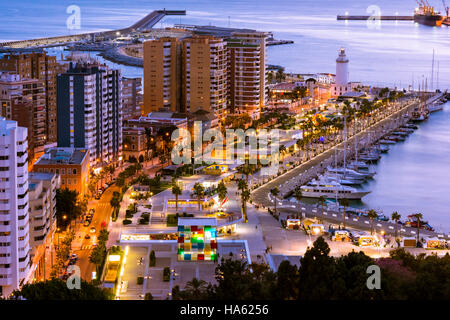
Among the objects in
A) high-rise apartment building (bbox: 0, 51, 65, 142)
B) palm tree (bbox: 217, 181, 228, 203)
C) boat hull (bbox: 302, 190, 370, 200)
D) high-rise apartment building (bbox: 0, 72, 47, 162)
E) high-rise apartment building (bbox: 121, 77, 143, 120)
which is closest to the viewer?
palm tree (bbox: 217, 181, 228, 203)

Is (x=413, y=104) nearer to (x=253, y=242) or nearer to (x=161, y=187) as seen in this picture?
(x=161, y=187)

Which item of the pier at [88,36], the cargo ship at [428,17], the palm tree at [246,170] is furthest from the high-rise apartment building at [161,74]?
the cargo ship at [428,17]

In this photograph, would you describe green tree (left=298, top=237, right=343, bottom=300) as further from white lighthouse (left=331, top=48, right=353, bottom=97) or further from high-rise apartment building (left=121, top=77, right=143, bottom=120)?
white lighthouse (left=331, top=48, right=353, bottom=97)

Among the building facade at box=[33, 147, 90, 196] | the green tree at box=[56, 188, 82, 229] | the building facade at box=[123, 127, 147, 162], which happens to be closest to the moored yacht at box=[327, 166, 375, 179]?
the building facade at box=[123, 127, 147, 162]

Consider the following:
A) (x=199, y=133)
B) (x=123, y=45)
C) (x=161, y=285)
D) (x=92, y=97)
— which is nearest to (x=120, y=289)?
(x=161, y=285)

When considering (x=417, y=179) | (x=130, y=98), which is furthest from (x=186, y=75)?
(x=417, y=179)

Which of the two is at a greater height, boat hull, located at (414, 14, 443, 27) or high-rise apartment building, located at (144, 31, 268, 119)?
boat hull, located at (414, 14, 443, 27)

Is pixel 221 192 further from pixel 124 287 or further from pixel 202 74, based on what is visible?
pixel 202 74

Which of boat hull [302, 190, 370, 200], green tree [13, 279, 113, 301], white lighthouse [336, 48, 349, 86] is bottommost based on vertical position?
boat hull [302, 190, 370, 200]
